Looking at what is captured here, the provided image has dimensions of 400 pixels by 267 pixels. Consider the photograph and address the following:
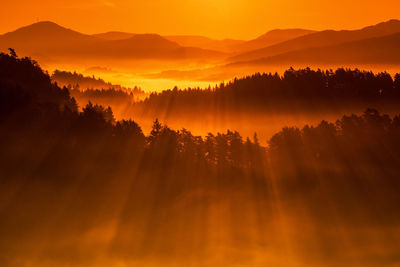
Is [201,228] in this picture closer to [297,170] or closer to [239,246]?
[239,246]

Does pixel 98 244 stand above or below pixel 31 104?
below

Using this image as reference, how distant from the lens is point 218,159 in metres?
143

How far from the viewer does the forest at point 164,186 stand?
9981 centimetres

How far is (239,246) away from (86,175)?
122 feet

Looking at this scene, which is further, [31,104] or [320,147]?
[320,147]

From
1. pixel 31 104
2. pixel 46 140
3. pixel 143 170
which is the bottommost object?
pixel 143 170

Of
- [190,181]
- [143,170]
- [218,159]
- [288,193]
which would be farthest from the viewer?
[288,193]

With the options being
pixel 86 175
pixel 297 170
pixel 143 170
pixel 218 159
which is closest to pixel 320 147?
pixel 297 170

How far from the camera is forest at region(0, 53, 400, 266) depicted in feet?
327

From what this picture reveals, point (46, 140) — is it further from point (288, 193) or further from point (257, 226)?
point (288, 193)

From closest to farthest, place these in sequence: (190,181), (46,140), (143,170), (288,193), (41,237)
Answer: (41,237), (46,140), (143,170), (190,181), (288,193)

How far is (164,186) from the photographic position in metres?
125

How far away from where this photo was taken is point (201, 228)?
120438mm

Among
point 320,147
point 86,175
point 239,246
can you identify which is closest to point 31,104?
point 86,175
